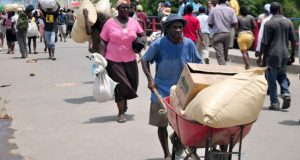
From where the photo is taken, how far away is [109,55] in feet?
27.9

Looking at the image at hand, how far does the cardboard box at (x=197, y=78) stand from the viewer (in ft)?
14.3

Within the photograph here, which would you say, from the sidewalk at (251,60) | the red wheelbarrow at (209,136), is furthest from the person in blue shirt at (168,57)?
the sidewalk at (251,60)

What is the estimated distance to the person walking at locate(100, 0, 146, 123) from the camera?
8289 mm

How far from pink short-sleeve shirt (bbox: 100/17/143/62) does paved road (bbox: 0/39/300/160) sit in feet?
3.14

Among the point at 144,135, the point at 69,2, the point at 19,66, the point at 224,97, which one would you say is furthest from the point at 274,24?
the point at 69,2

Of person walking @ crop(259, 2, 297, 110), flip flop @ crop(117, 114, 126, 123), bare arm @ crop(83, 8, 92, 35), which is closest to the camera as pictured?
flip flop @ crop(117, 114, 126, 123)

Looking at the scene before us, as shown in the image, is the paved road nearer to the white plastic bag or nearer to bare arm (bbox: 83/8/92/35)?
the white plastic bag

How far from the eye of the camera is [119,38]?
8.34 m

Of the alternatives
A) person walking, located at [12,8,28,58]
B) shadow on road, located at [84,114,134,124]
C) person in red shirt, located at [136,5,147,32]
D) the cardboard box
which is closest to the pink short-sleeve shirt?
shadow on road, located at [84,114,134,124]

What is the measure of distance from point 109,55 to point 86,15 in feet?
7.44

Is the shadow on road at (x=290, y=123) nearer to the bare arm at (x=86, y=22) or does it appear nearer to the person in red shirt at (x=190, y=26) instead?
the bare arm at (x=86, y=22)

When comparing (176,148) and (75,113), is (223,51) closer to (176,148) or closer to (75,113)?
(75,113)

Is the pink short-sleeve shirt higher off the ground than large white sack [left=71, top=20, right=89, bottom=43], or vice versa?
the pink short-sleeve shirt

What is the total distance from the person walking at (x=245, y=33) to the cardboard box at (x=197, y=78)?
29.9ft
